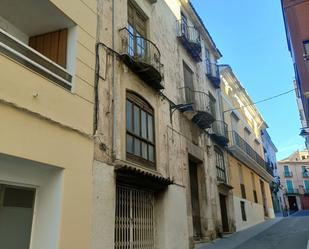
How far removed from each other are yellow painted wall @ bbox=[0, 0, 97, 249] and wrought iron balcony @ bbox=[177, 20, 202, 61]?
6981 mm

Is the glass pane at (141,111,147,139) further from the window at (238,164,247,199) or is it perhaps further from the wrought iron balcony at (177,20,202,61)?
the window at (238,164,247,199)

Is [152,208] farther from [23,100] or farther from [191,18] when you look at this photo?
[191,18]

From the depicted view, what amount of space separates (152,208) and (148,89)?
3617 mm

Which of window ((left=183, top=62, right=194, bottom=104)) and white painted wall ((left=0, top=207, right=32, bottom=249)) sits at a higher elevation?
window ((left=183, top=62, right=194, bottom=104))

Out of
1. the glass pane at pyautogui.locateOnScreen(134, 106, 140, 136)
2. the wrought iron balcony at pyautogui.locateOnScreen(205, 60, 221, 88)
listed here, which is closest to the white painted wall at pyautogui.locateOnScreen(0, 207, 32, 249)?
the glass pane at pyautogui.locateOnScreen(134, 106, 140, 136)

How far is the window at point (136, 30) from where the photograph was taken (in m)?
9.72

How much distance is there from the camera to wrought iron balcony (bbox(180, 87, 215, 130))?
41.2 feet

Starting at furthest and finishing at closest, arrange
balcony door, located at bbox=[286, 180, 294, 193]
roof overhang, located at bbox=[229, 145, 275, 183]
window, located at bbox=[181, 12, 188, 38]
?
1. balcony door, located at bbox=[286, 180, 294, 193]
2. roof overhang, located at bbox=[229, 145, 275, 183]
3. window, located at bbox=[181, 12, 188, 38]

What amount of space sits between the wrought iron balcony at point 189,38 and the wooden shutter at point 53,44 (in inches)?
287

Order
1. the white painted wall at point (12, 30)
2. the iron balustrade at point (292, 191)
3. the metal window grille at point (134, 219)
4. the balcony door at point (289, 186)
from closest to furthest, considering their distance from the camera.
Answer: the white painted wall at point (12, 30), the metal window grille at point (134, 219), the iron balustrade at point (292, 191), the balcony door at point (289, 186)

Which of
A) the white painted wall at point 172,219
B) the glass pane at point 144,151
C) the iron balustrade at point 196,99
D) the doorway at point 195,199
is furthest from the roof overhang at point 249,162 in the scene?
the glass pane at point 144,151

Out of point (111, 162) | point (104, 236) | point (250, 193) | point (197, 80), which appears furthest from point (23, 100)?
point (250, 193)

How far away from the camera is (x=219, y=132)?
55.2 ft

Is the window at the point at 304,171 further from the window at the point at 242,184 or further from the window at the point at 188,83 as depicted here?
the window at the point at 188,83
